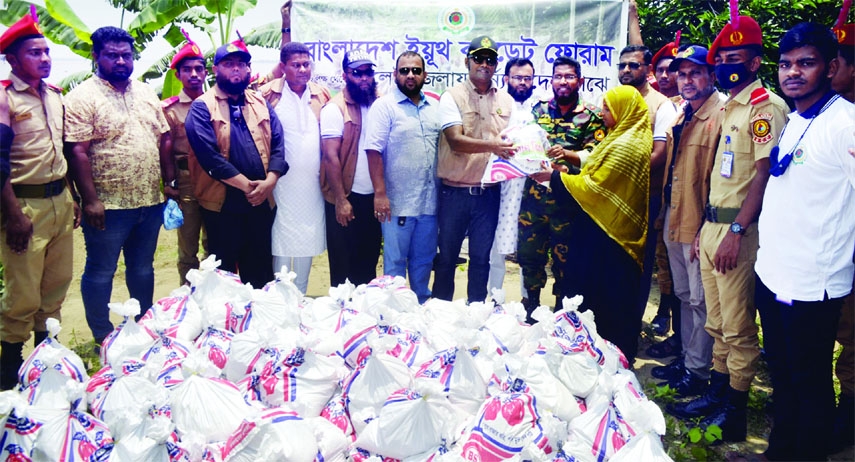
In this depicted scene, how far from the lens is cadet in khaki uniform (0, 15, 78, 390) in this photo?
3.43 metres

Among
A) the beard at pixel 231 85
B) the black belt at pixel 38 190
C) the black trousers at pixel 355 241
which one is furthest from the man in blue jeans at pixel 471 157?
the black belt at pixel 38 190

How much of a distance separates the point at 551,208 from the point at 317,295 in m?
2.75

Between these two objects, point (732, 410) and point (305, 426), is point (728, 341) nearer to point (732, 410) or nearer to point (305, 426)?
→ point (732, 410)

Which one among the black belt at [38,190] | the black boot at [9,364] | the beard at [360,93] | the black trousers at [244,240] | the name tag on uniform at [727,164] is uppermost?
the beard at [360,93]

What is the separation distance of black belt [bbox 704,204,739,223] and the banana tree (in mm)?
5972

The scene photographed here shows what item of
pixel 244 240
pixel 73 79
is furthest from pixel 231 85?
pixel 73 79

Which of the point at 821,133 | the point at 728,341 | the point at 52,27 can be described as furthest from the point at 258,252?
the point at 52,27

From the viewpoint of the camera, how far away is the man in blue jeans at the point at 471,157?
13.8ft

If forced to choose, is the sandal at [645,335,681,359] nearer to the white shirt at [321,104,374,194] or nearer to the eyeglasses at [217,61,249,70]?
the white shirt at [321,104,374,194]

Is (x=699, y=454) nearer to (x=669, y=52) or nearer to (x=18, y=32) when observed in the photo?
(x=669, y=52)

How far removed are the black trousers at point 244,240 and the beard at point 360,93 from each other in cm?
98

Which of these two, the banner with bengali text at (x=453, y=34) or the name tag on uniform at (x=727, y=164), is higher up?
the banner with bengali text at (x=453, y=34)

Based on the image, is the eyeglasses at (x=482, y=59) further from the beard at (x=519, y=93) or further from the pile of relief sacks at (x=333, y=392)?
the pile of relief sacks at (x=333, y=392)

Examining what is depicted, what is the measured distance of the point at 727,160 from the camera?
10.6 ft
